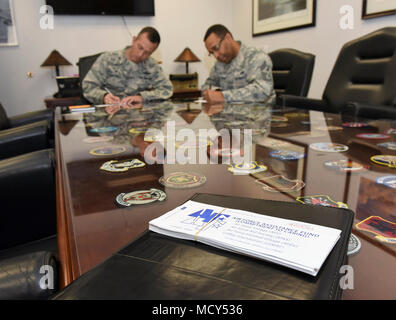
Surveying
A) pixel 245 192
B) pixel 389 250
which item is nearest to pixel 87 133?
pixel 245 192

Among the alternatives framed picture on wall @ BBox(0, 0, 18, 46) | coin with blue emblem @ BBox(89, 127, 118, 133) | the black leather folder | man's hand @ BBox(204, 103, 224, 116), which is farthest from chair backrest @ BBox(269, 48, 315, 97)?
framed picture on wall @ BBox(0, 0, 18, 46)

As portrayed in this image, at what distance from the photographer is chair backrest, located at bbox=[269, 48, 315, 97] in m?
2.12

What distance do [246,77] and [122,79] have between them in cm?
100

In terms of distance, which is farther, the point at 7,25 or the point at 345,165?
the point at 7,25

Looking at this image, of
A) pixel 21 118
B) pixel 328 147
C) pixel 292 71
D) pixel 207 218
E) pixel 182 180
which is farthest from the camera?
pixel 292 71

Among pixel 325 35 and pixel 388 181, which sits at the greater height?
pixel 325 35

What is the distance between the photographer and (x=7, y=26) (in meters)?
3.07

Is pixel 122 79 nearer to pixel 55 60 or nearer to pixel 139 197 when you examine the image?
pixel 55 60

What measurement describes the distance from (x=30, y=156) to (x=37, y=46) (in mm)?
2938

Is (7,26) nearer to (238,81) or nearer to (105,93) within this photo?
(105,93)

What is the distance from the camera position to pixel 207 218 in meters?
0.40

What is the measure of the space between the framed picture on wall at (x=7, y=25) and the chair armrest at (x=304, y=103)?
2.82m

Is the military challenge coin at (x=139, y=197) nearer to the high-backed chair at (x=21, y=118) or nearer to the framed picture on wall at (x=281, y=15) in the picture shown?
the high-backed chair at (x=21, y=118)

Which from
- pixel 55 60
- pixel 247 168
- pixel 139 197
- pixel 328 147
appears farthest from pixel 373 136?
pixel 55 60
